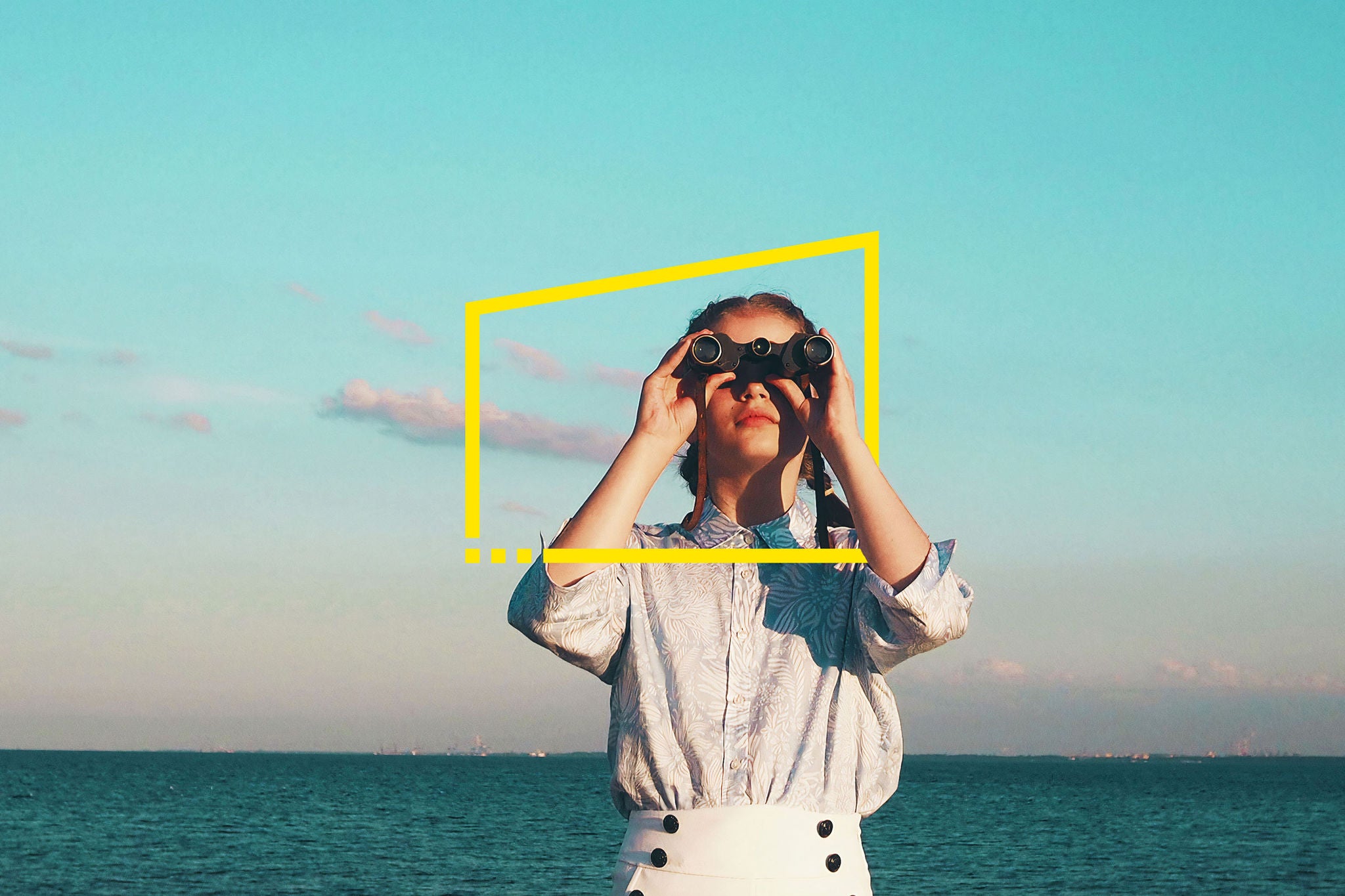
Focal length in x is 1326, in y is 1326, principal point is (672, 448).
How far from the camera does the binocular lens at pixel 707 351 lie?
315 cm

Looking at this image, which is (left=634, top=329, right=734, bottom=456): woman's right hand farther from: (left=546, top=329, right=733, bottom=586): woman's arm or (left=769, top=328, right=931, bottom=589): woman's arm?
(left=769, top=328, right=931, bottom=589): woman's arm

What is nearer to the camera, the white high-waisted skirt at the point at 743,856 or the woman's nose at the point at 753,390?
the white high-waisted skirt at the point at 743,856

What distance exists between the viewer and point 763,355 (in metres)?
3.19

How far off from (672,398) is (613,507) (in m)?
0.32

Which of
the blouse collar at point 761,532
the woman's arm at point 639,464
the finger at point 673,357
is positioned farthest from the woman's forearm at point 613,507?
the blouse collar at point 761,532

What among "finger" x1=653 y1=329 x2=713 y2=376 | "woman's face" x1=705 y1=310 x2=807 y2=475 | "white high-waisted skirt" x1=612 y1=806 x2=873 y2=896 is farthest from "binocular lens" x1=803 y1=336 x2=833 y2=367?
"white high-waisted skirt" x1=612 y1=806 x2=873 y2=896

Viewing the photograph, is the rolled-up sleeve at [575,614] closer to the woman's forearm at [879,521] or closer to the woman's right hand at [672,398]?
the woman's right hand at [672,398]

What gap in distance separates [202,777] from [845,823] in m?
166

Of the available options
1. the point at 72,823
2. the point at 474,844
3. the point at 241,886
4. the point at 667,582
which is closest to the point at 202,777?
the point at 72,823

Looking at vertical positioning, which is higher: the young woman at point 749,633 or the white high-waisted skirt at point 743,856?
the young woman at point 749,633

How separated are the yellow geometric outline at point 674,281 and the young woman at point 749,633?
5 cm

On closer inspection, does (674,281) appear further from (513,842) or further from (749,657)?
(513,842)

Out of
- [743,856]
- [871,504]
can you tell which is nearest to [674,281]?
[871,504]

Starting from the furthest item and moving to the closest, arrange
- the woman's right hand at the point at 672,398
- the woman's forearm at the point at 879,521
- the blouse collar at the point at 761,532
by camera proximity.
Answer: the blouse collar at the point at 761,532 → the woman's right hand at the point at 672,398 → the woman's forearm at the point at 879,521
